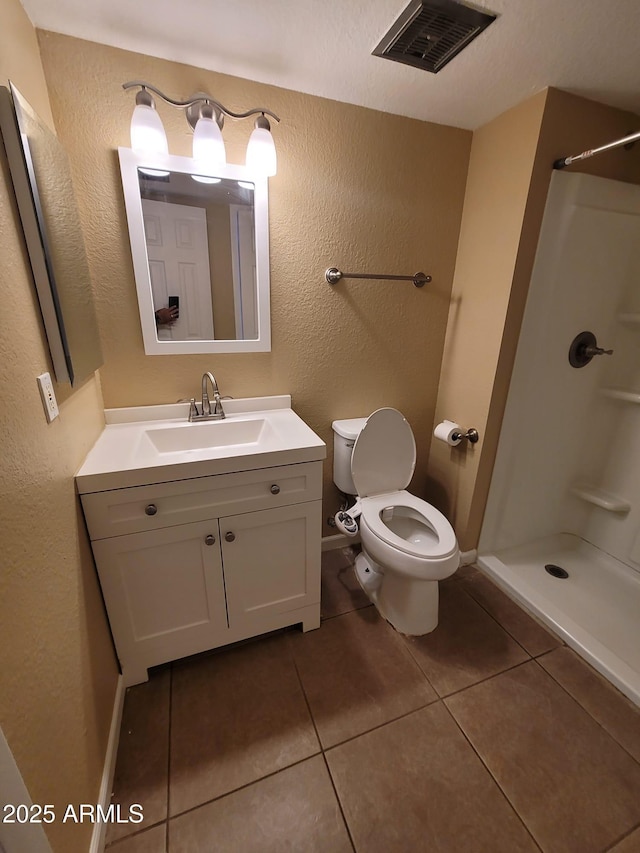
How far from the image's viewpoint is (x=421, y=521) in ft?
5.30

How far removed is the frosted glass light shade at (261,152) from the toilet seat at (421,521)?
4.63 ft

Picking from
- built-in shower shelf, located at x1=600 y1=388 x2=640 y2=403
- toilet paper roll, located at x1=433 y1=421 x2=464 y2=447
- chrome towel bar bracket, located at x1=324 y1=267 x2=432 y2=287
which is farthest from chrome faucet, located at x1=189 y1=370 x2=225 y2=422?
built-in shower shelf, located at x1=600 y1=388 x2=640 y2=403

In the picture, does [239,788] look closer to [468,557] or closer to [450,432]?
[468,557]

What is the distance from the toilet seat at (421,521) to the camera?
1360mm

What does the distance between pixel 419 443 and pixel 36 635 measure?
1.81 meters

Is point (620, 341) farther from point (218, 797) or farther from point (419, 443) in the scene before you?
point (218, 797)

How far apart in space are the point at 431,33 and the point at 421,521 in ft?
5.66

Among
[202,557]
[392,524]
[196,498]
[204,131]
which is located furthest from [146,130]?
[392,524]

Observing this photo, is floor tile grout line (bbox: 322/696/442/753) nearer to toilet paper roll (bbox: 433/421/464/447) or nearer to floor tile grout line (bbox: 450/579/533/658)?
floor tile grout line (bbox: 450/579/533/658)

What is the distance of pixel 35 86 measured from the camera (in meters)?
1.03

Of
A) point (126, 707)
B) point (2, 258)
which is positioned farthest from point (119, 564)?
point (2, 258)

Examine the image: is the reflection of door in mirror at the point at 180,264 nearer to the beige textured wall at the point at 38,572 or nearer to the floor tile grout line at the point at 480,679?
the beige textured wall at the point at 38,572

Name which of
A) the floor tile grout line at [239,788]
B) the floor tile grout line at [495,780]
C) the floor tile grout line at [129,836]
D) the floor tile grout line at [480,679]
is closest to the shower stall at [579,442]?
the floor tile grout line at [480,679]

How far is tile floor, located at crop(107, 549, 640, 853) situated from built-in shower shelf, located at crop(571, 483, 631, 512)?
2.66 feet
